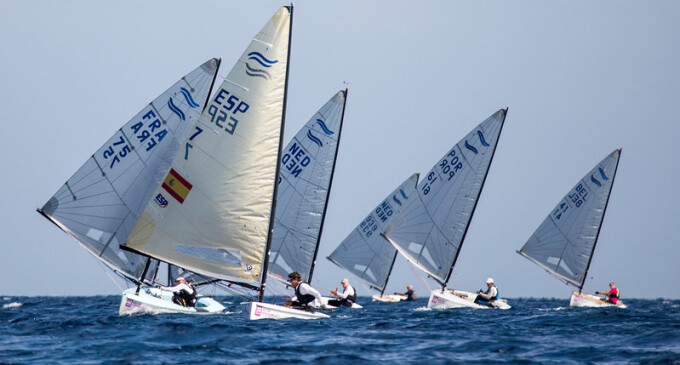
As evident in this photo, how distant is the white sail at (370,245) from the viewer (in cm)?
4447

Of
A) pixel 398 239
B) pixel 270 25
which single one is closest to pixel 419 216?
pixel 398 239

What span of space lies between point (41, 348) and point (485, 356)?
842 cm

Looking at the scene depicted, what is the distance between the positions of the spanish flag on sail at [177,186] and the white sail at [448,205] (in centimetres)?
1780

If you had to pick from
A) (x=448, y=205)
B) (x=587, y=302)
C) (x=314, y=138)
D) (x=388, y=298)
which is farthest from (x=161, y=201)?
(x=388, y=298)

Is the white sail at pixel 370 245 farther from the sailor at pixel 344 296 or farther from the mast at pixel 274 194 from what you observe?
the mast at pixel 274 194

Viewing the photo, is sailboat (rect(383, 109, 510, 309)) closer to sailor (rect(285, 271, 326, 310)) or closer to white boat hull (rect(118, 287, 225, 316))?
sailor (rect(285, 271, 326, 310))

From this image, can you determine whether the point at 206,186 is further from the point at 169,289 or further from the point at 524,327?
the point at 524,327

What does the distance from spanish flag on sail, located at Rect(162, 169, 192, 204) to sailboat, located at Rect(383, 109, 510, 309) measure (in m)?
17.5

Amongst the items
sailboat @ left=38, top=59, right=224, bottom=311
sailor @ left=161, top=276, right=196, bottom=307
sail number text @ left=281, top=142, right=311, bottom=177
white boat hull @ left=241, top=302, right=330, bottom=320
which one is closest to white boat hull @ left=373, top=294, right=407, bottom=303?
sail number text @ left=281, top=142, right=311, bottom=177

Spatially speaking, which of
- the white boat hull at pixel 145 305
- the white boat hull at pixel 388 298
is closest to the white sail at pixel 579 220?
the white boat hull at pixel 388 298

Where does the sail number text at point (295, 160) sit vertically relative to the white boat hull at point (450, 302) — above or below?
above

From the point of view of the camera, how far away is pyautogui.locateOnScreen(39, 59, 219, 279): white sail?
2666 cm

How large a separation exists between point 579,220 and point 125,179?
80.4 feet

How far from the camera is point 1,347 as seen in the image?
48.9 feet
